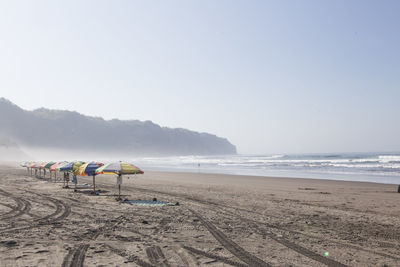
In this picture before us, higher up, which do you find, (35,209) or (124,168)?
(124,168)

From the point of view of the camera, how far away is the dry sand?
6066mm

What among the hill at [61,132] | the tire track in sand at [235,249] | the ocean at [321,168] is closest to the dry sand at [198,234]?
the tire track in sand at [235,249]

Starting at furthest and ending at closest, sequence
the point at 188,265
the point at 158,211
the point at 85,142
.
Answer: the point at 85,142 → the point at 158,211 → the point at 188,265

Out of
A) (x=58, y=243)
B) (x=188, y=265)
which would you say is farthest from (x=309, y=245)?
(x=58, y=243)

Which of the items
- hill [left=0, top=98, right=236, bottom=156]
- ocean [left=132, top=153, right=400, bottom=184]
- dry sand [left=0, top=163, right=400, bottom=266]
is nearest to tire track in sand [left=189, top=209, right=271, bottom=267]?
dry sand [left=0, top=163, right=400, bottom=266]

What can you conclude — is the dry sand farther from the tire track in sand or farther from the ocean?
the ocean

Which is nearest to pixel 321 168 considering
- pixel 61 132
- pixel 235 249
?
pixel 235 249

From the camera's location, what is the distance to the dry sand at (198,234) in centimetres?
607

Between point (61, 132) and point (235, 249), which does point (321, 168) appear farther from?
point (61, 132)

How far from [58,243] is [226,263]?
417 cm

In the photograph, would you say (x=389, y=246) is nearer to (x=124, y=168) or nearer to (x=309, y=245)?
(x=309, y=245)

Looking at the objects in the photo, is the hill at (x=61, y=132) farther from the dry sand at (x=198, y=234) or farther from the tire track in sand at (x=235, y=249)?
the tire track in sand at (x=235, y=249)

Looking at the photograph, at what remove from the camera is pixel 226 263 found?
5.84m

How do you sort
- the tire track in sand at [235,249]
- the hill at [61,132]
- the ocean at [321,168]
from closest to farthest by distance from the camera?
1. the tire track in sand at [235,249]
2. the ocean at [321,168]
3. the hill at [61,132]
